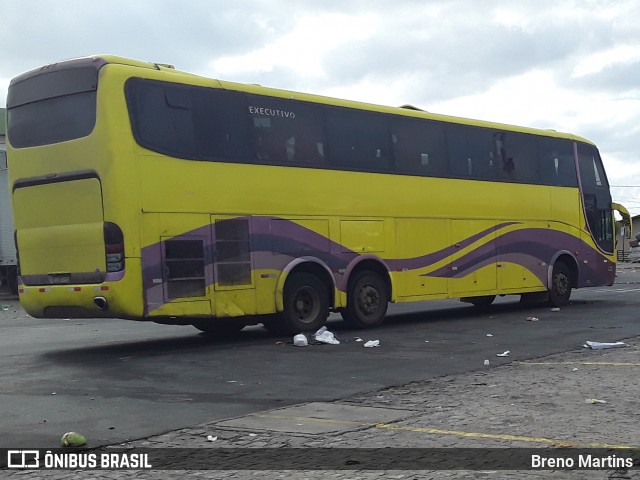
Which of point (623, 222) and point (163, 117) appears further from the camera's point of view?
point (623, 222)

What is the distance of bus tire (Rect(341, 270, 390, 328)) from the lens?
54.0 feet

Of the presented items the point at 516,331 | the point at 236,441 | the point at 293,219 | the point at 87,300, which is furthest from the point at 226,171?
the point at 236,441

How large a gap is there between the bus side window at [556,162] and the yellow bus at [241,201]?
Result: 1141 millimetres

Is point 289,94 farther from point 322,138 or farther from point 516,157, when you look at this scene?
point 516,157

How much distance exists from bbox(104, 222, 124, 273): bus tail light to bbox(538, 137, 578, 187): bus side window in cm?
1186

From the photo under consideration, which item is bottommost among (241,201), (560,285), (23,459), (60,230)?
(23,459)

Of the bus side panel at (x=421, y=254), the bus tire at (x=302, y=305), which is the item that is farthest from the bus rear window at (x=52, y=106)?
the bus side panel at (x=421, y=254)

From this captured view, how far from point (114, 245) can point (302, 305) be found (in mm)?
3909

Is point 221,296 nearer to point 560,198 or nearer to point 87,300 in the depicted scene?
point 87,300

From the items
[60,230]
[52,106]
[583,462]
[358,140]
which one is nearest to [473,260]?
[358,140]

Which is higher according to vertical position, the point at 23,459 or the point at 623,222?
the point at 623,222

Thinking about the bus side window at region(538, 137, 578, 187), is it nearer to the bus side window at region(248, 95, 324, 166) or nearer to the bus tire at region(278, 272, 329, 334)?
the bus side window at region(248, 95, 324, 166)

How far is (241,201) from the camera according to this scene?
1447cm

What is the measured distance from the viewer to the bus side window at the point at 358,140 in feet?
53.4
